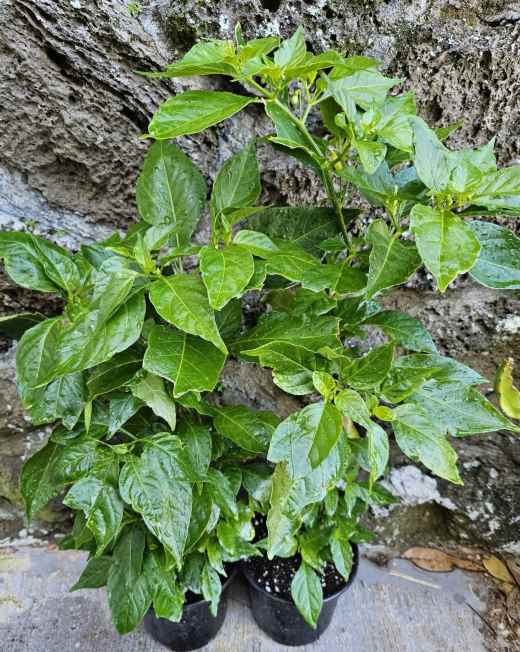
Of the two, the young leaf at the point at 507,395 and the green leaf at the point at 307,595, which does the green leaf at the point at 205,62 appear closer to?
the young leaf at the point at 507,395

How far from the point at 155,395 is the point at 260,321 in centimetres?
21

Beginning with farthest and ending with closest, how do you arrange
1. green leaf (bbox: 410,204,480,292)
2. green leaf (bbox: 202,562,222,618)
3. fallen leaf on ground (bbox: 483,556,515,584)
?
fallen leaf on ground (bbox: 483,556,515,584) → green leaf (bbox: 202,562,222,618) → green leaf (bbox: 410,204,480,292)

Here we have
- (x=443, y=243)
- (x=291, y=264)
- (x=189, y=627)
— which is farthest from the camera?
(x=189, y=627)

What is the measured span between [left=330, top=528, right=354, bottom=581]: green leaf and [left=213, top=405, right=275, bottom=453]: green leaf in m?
0.40

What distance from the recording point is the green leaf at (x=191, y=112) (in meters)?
0.62

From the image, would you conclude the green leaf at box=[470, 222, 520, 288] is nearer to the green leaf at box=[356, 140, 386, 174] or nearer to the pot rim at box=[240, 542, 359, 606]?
the green leaf at box=[356, 140, 386, 174]

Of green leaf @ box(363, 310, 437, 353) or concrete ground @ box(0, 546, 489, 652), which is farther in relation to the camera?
concrete ground @ box(0, 546, 489, 652)

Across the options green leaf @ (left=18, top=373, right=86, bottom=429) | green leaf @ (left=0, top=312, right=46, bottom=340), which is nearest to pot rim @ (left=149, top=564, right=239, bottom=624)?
green leaf @ (left=18, top=373, right=86, bottom=429)

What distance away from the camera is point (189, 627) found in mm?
1156

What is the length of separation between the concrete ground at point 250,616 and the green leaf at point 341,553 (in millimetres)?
323

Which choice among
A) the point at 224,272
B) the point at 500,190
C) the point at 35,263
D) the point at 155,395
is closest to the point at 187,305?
the point at 224,272

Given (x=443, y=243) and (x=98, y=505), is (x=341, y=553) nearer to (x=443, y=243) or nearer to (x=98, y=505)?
(x=98, y=505)

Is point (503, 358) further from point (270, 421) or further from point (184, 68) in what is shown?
point (184, 68)

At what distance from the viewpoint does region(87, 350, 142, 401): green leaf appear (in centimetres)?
74
